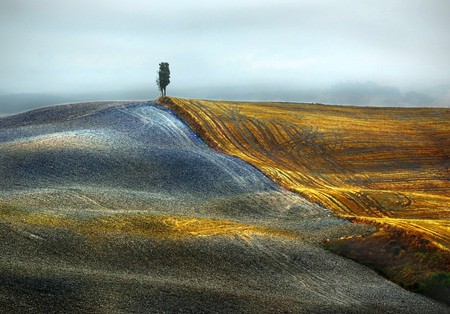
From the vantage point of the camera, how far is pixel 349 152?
Result: 84875 millimetres

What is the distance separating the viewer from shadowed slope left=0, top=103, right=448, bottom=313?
32.6m

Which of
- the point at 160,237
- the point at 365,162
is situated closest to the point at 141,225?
the point at 160,237

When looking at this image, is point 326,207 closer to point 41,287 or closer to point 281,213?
point 281,213

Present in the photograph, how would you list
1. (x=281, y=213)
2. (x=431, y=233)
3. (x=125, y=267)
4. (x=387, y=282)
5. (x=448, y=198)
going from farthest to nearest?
1. (x=448, y=198)
2. (x=281, y=213)
3. (x=431, y=233)
4. (x=387, y=282)
5. (x=125, y=267)

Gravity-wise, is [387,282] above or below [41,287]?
below

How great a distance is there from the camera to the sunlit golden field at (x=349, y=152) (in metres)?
60.7

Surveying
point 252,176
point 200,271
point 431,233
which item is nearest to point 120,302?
point 200,271

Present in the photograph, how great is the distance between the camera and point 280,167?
75.4 metres

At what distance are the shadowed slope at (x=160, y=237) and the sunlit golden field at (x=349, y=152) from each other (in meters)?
5.09

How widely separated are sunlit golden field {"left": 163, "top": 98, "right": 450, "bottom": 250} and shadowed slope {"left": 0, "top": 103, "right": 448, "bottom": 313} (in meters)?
5.09

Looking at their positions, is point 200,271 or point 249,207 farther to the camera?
point 249,207

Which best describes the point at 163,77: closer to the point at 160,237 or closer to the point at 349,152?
the point at 349,152

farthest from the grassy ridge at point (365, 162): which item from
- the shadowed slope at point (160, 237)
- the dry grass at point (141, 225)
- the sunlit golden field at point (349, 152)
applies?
the dry grass at point (141, 225)

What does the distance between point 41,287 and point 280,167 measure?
4755 cm
